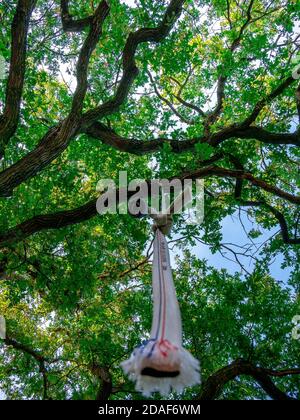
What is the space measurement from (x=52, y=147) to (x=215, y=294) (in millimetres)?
3983

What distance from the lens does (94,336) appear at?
614 cm

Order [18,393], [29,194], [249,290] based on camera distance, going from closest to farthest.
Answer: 1. [29,194]
2. [249,290]
3. [18,393]

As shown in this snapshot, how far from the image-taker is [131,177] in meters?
6.85

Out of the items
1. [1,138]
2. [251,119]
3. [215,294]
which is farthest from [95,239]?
[251,119]

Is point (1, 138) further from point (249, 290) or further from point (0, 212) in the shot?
point (249, 290)

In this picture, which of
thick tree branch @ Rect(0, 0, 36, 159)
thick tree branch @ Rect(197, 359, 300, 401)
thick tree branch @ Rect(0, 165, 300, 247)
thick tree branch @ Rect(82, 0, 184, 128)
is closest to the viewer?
thick tree branch @ Rect(0, 165, 300, 247)

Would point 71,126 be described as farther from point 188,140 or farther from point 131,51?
point 188,140

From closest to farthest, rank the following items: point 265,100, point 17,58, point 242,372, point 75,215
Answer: point 17,58 → point 75,215 → point 242,372 → point 265,100

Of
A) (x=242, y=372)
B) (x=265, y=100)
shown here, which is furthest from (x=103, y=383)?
(x=265, y=100)

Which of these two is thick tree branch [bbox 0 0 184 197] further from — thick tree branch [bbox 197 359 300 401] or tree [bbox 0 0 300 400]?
thick tree branch [bbox 197 359 300 401]

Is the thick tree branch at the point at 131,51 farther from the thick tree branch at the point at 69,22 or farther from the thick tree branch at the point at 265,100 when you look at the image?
the thick tree branch at the point at 265,100

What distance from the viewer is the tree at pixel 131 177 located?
5.43 metres

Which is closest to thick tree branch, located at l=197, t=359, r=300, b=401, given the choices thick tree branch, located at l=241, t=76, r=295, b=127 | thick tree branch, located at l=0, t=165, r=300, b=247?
thick tree branch, located at l=0, t=165, r=300, b=247

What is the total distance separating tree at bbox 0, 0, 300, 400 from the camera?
214 inches
